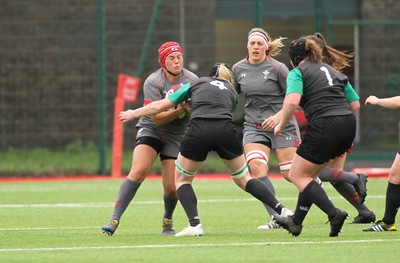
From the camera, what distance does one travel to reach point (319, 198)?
11.1 m

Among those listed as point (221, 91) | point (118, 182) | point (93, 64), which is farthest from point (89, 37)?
point (221, 91)

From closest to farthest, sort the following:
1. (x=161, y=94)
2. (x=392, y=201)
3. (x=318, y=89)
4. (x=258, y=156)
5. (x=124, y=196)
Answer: (x=318, y=89), (x=392, y=201), (x=124, y=196), (x=161, y=94), (x=258, y=156)

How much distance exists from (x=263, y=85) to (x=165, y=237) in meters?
2.49

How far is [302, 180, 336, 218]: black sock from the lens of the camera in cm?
1105

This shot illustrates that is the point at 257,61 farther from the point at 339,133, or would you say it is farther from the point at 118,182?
the point at 118,182

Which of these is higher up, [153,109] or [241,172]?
[153,109]

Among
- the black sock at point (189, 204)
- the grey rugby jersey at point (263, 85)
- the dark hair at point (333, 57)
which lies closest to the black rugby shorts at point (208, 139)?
the black sock at point (189, 204)

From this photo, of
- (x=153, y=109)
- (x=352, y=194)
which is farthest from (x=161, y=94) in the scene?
(x=352, y=194)

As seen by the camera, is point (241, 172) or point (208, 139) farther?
point (241, 172)

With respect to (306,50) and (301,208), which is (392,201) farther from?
(306,50)

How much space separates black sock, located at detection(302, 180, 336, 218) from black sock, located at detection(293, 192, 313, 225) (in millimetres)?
101

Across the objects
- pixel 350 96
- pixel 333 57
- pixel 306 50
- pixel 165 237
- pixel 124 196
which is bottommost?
pixel 165 237

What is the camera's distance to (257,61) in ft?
43.7

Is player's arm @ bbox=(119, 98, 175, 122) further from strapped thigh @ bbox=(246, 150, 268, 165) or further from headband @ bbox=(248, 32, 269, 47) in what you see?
headband @ bbox=(248, 32, 269, 47)
